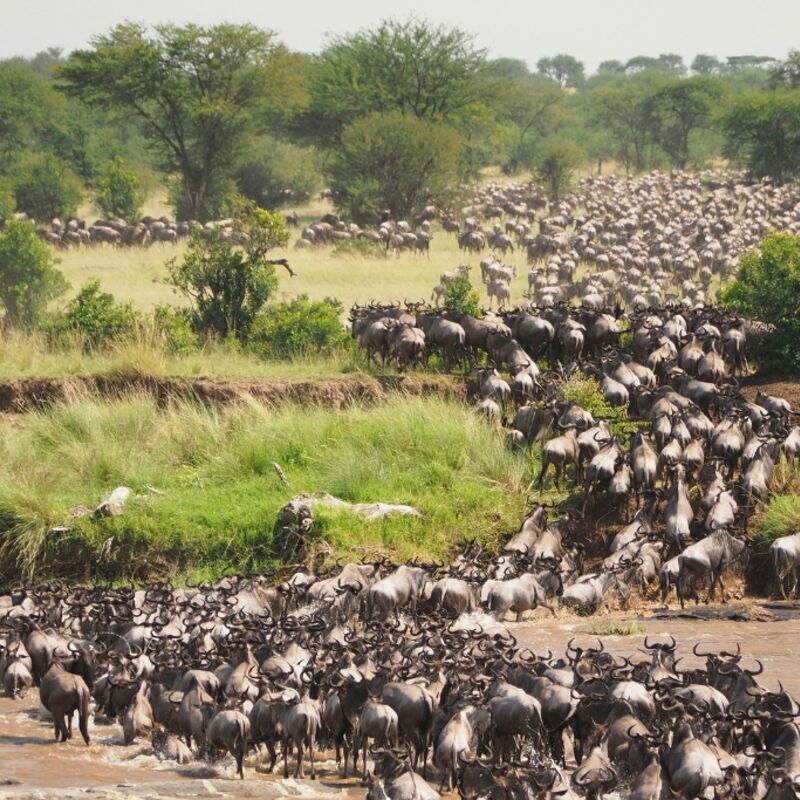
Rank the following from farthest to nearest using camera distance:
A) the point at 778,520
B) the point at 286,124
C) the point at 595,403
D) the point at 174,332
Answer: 1. the point at 286,124
2. the point at 174,332
3. the point at 595,403
4. the point at 778,520

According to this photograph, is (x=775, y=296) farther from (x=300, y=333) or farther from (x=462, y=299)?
(x=300, y=333)

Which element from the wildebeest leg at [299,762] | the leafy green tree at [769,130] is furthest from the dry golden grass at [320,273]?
the leafy green tree at [769,130]

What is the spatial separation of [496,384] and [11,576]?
6.59 meters

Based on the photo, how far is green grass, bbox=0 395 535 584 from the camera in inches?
632

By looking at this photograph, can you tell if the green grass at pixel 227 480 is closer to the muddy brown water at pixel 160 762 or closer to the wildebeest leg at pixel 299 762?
the muddy brown water at pixel 160 762

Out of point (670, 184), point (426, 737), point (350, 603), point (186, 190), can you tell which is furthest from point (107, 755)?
point (670, 184)

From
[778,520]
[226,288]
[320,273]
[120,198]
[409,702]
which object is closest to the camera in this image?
[409,702]

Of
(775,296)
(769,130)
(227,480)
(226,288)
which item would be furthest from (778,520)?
(769,130)

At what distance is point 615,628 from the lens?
1373 centimetres

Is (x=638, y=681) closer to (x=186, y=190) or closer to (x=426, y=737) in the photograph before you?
(x=426, y=737)

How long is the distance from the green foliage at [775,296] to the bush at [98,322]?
367 inches

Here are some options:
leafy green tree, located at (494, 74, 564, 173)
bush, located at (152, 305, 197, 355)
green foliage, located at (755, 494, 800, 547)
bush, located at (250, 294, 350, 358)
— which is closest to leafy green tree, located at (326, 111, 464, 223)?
bush, located at (152, 305, 197, 355)

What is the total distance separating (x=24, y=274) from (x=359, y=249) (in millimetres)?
14094

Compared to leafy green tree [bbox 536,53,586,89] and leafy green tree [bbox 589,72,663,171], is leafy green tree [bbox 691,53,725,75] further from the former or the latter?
leafy green tree [bbox 589,72,663,171]
